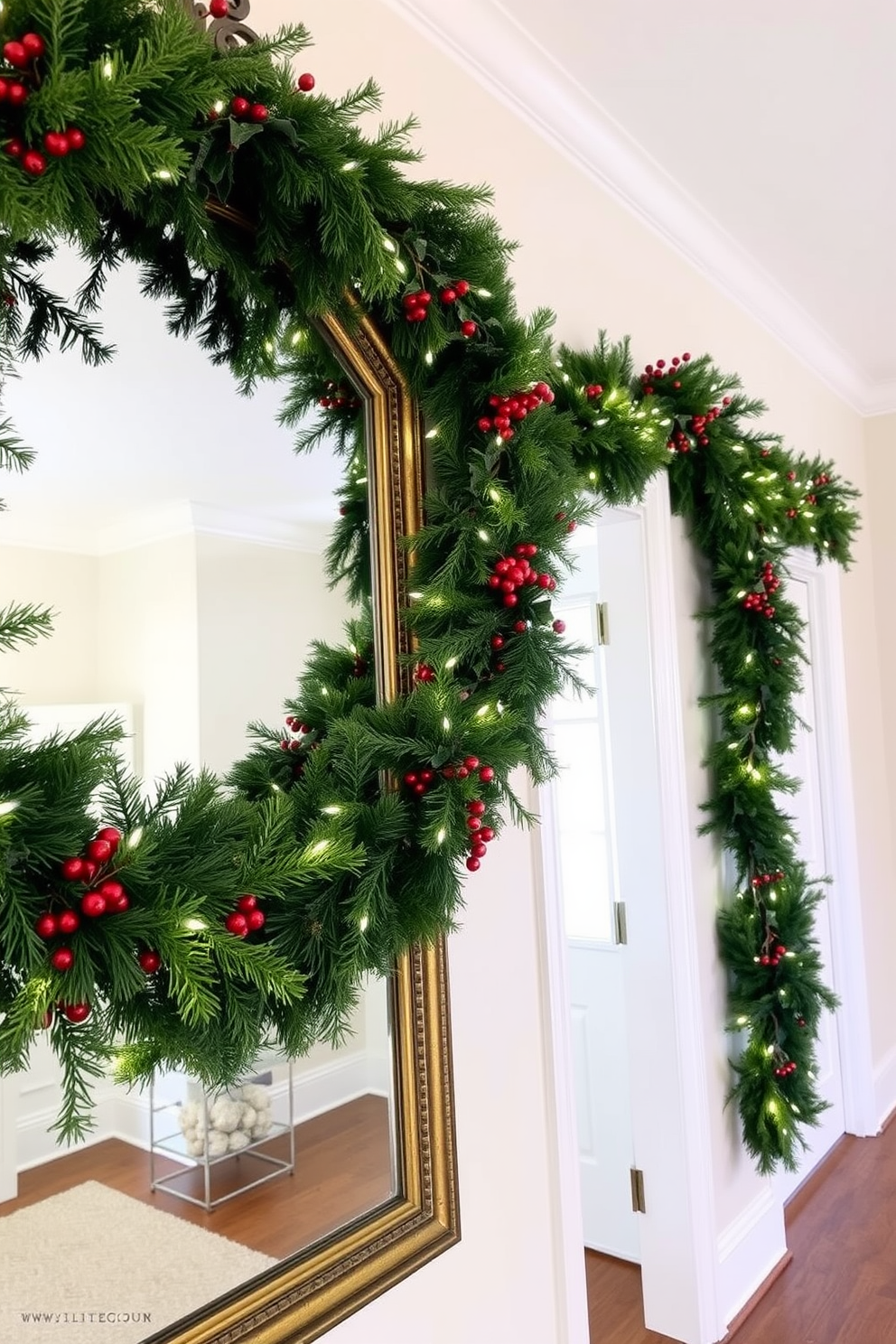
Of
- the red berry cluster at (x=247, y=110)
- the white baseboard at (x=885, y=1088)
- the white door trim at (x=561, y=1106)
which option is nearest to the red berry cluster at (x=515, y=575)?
the white door trim at (x=561, y=1106)

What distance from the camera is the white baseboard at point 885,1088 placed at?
11.2 ft

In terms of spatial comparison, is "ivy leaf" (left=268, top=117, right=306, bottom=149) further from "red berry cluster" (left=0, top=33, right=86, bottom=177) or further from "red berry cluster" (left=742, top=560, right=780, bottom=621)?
"red berry cluster" (left=742, top=560, right=780, bottom=621)

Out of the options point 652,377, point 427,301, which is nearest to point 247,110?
point 427,301

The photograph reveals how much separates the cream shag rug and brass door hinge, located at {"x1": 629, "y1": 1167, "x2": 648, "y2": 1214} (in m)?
1.42

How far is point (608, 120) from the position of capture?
6.75 feet

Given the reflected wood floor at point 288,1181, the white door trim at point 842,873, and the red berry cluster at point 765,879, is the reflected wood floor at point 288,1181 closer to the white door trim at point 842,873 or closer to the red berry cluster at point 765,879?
the red berry cluster at point 765,879

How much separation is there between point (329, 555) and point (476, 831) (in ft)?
1.36

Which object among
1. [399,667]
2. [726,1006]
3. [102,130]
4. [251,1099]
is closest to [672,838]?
[726,1006]

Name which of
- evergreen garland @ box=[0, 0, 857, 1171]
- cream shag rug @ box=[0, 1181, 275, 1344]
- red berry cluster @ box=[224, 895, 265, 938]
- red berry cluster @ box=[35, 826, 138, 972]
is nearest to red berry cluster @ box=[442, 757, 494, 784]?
evergreen garland @ box=[0, 0, 857, 1171]

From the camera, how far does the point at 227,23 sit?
109cm

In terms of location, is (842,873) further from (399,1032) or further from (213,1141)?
(213,1141)

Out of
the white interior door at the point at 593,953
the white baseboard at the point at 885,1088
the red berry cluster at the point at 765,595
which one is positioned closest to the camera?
the red berry cluster at the point at 765,595

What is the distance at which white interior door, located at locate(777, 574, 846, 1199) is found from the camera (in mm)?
3189

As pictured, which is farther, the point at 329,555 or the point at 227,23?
the point at 329,555
